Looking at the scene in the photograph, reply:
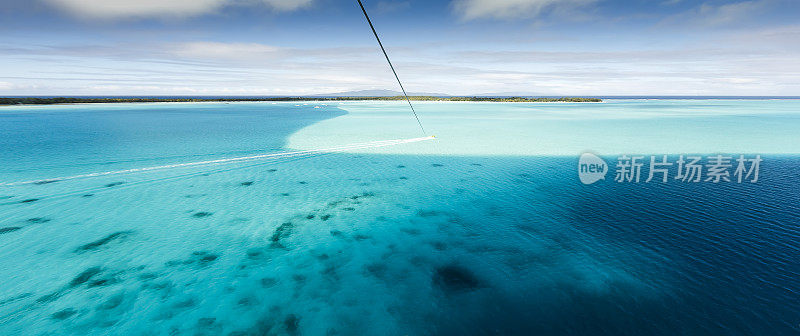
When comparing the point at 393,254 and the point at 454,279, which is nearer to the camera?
the point at 454,279

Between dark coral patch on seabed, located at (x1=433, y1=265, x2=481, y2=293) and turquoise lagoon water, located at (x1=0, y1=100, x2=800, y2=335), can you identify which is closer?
turquoise lagoon water, located at (x1=0, y1=100, x2=800, y2=335)

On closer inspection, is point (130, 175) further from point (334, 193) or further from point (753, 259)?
point (753, 259)

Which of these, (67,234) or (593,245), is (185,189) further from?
(593,245)

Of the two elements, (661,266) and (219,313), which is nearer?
(219,313)

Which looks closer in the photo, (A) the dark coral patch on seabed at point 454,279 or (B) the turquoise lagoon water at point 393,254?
(B) the turquoise lagoon water at point 393,254

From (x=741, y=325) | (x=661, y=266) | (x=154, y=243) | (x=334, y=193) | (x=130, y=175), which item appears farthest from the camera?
(x=130, y=175)

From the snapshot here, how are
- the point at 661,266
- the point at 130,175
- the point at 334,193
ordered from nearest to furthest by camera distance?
the point at 661,266
the point at 334,193
the point at 130,175

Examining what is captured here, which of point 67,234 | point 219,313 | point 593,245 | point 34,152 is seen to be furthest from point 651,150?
point 34,152
